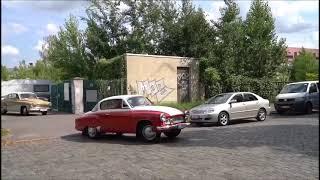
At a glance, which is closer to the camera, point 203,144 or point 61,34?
point 203,144

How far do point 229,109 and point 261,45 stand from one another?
15.8 metres

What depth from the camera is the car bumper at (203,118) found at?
18.4 meters

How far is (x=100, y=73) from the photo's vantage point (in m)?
33.7

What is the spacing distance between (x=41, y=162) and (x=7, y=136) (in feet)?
27.6

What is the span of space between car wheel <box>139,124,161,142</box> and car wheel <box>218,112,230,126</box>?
17.9 ft

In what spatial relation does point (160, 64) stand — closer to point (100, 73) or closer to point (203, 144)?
point (100, 73)

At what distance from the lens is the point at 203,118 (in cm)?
1855

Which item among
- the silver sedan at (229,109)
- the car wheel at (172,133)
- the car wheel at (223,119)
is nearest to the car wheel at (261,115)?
the silver sedan at (229,109)

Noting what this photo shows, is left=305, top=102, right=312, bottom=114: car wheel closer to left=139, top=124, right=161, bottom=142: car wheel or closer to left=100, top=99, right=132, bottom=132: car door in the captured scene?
left=139, top=124, right=161, bottom=142: car wheel

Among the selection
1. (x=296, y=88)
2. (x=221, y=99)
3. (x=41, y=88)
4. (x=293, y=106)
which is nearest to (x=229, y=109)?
(x=221, y=99)

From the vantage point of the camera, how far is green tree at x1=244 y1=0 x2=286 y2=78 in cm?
3362

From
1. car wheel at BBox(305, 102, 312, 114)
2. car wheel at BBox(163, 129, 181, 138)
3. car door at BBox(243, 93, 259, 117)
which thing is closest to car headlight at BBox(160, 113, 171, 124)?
car wheel at BBox(163, 129, 181, 138)

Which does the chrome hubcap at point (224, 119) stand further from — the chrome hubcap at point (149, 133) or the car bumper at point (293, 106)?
the car bumper at point (293, 106)

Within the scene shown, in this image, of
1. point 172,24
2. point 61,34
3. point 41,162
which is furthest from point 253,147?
point 61,34
